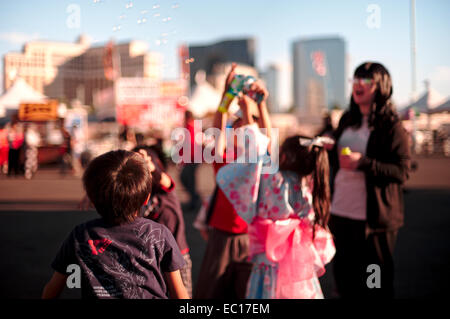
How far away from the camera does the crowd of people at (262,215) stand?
4.81 ft

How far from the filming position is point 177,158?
10.9 feet

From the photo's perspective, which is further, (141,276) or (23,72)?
(23,72)

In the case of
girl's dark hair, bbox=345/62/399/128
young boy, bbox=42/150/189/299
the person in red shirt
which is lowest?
the person in red shirt

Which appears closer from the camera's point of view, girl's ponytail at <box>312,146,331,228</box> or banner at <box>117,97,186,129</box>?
girl's ponytail at <box>312,146,331,228</box>

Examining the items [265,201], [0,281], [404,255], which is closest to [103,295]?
[265,201]

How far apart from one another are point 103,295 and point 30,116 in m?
11.4

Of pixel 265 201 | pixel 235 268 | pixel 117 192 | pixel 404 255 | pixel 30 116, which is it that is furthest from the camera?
pixel 30 116

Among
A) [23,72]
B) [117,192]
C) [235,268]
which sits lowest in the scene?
[235,268]

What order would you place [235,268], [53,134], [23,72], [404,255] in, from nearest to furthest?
[235,268] < [23,72] < [404,255] < [53,134]

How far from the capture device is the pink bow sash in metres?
2.09

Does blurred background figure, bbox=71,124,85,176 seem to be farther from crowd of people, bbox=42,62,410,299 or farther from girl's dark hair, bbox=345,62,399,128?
girl's dark hair, bbox=345,62,399,128

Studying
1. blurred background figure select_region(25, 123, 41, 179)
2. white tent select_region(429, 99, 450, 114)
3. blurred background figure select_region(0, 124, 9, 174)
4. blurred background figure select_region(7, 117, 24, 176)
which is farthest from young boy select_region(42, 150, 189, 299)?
white tent select_region(429, 99, 450, 114)

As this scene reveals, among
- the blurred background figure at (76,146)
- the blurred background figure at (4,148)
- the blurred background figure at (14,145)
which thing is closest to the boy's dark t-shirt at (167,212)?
the blurred background figure at (14,145)

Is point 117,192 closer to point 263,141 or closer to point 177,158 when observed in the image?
point 263,141
